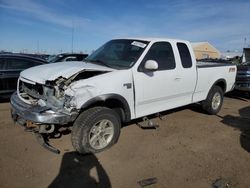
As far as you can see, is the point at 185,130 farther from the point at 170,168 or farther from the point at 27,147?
the point at 27,147

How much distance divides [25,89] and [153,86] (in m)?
2.47

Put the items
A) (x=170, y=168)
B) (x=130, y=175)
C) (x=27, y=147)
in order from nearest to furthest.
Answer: (x=130, y=175) → (x=170, y=168) → (x=27, y=147)

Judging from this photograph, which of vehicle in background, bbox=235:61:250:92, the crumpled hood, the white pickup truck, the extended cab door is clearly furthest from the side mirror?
vehicle in background, bbox=235:61:250:92

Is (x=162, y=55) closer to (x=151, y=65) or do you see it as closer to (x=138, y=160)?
(x=151, y=65)

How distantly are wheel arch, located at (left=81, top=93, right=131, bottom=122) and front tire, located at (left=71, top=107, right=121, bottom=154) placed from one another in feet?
0.50

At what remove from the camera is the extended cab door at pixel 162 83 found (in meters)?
4.94

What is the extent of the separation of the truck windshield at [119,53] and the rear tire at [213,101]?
2.83 m

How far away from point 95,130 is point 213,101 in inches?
165

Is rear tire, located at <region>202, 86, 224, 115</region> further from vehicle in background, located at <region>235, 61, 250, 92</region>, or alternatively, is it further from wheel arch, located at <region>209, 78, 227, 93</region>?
vehicle in background, located at <region>235, 61, 250, 92</region>

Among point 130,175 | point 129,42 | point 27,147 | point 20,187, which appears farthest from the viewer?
point 129,42

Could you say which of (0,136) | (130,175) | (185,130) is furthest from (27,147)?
(185,130)

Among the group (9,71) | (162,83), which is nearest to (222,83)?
(162,83)

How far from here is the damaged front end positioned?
13.0 ft

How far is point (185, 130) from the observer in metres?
5.92
